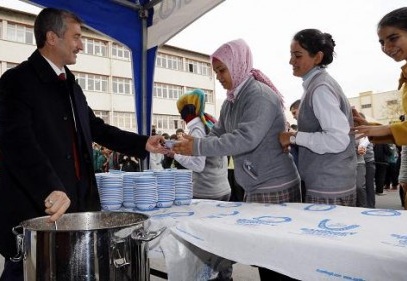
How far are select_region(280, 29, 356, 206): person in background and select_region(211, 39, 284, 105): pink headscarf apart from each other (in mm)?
198

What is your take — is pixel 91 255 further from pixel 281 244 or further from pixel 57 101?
Answer: pixel 57 101

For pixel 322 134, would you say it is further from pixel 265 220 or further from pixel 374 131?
pixel 265 220

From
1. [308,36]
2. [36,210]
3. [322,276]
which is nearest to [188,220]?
[322,276]

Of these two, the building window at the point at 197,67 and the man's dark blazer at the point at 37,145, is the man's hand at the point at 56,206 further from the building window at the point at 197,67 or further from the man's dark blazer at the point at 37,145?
the building window at the point at 197,67

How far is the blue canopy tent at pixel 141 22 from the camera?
305 cm

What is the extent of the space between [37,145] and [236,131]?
0.91 m

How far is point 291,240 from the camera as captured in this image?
41.7 inches

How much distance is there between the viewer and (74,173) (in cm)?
167

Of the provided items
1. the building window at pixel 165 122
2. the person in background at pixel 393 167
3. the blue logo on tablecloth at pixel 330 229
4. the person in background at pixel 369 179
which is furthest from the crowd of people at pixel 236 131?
the building window at pixel 165 122

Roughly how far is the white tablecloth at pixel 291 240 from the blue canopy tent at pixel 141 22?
75.9 inches

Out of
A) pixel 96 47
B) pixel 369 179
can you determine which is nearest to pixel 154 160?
pixel 369 179

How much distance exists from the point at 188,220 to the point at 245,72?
0.93m

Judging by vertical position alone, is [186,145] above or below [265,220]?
above

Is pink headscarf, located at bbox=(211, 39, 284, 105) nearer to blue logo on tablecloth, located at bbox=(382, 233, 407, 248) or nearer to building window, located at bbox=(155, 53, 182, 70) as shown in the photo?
blue logo on tablecloth, located at bbox=(382, 233, 407, 248)
